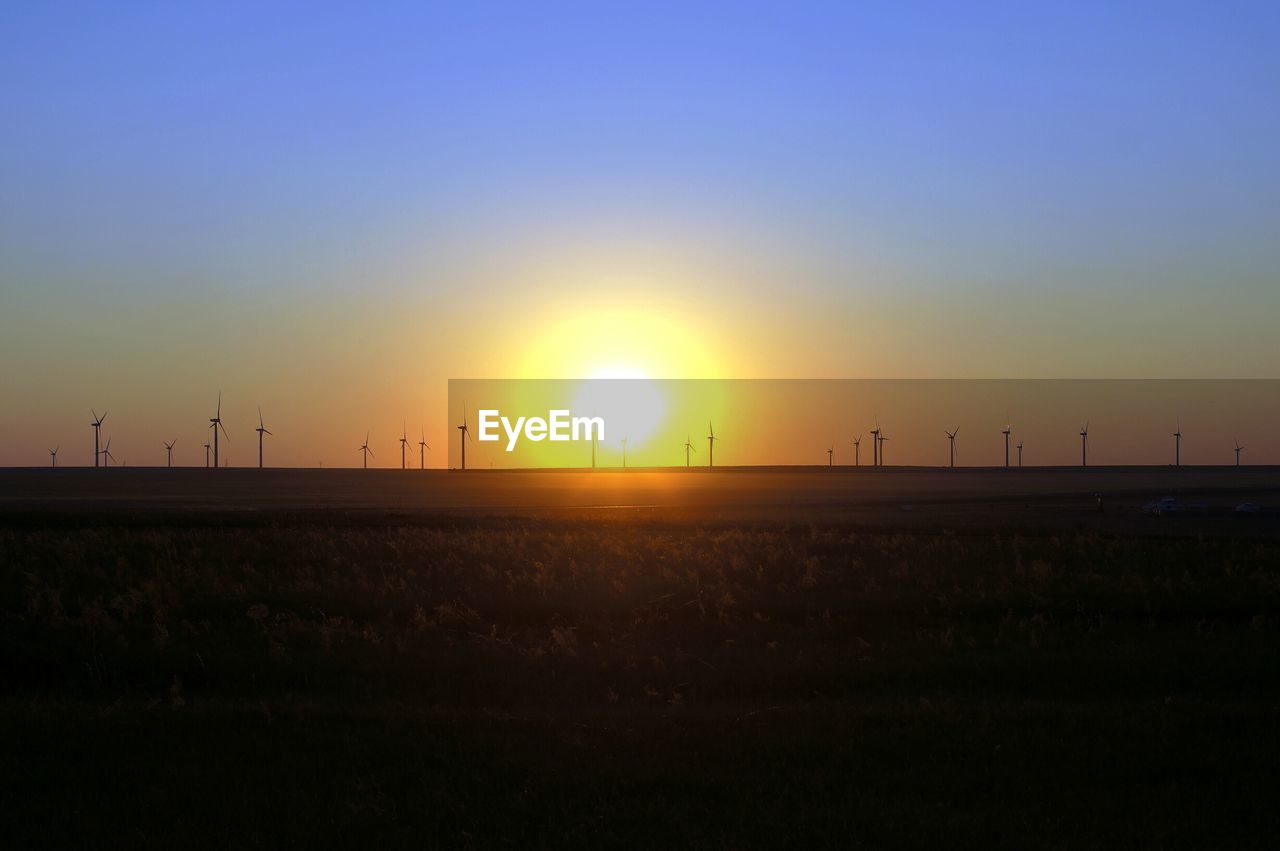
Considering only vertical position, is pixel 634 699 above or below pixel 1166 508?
below

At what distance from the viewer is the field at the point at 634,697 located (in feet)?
Answer: 35.9

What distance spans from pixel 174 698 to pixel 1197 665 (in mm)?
15318

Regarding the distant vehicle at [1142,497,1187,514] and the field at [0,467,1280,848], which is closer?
the field at [0,467,1280,848]

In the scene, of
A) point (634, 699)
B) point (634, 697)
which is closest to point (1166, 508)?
point (634, 697)

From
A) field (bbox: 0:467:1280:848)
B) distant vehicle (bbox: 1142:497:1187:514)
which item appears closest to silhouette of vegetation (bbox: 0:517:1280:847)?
field (bbox: 0:467:1280:848)

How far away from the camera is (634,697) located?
16391mm

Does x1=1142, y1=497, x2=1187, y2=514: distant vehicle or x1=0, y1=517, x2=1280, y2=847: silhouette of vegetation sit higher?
x1=1142, y1=497, x2=1187, y2=514: distant vehicle

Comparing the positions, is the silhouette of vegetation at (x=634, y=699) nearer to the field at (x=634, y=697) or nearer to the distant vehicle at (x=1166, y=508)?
the field at (x=634, y=697)

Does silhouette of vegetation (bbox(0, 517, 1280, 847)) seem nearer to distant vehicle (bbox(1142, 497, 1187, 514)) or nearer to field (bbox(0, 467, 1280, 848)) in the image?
field (bbox(0, 467, 1280, 848))

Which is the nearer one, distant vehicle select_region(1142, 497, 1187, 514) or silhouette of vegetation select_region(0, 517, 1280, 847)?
silhouette of vegetation select_region(0, 517, 1280, 847)

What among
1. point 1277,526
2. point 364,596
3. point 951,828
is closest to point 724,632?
point 364,596

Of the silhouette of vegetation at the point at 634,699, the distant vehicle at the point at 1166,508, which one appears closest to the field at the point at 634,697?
the silhouette of vegetation at the point at 634,699

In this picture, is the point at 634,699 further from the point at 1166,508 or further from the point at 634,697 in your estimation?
the point at 1166,508

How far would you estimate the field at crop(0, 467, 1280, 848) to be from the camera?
35.9 feet
